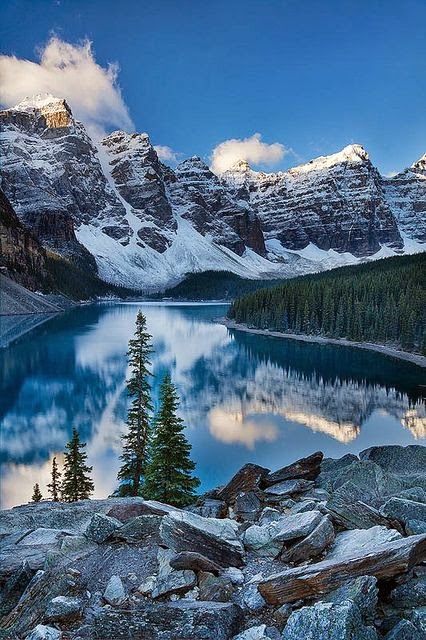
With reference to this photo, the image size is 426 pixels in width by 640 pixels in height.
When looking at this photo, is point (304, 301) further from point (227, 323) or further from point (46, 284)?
point (46, 284)

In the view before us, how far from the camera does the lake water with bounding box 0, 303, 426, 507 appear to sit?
2600 centimetres

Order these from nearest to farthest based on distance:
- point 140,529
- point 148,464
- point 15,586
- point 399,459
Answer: point 15,586 < point 140,529 < point 148,464 < point 399,459

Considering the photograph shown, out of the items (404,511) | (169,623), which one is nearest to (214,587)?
(169,623)

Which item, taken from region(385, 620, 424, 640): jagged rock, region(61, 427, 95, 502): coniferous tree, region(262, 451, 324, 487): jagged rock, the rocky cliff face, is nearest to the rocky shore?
region(385, 620, 424, 640): jagged rock

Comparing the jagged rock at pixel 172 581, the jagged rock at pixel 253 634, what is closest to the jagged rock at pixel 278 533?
the jagged rock at pixel 172 581

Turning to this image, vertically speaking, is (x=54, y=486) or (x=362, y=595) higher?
(x=362, y=595)

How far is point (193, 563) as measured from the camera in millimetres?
6699

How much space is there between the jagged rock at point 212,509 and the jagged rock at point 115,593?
544 cm

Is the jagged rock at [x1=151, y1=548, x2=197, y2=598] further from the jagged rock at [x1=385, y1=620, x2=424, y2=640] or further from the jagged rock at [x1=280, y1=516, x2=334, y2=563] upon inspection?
the jagged rock at [x1=385, y1=620, x2=424, y2=640]

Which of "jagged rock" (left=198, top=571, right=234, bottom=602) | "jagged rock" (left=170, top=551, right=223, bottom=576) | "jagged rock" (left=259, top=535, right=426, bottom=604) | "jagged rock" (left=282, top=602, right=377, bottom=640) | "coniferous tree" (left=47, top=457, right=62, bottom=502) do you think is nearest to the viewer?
"jagged rock" (left=282, top=602, right=377, bottom=640)

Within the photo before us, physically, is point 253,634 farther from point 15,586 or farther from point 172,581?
point 15,586

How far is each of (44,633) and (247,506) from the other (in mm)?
6885

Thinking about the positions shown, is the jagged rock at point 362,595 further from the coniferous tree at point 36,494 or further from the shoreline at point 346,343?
the shoreline at point 346,343

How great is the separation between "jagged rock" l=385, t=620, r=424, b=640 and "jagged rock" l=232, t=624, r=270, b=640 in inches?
53.3
